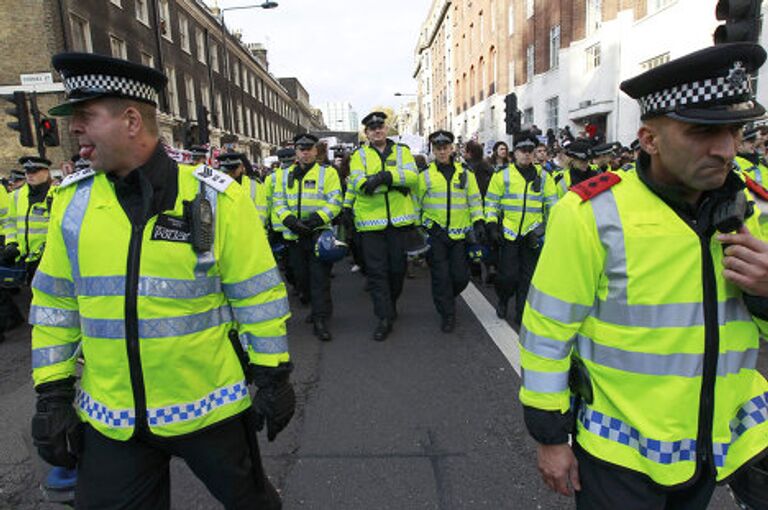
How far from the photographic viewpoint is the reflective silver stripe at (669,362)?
1.55m

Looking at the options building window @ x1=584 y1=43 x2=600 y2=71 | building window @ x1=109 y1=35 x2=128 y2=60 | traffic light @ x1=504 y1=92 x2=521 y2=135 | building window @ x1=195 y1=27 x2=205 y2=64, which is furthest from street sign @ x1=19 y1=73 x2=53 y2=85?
building window @ x1=584 y1=43 x2=600 y2=71

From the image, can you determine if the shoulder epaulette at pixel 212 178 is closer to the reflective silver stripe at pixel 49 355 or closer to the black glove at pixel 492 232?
the reflective silver stripe at pixel 49 355

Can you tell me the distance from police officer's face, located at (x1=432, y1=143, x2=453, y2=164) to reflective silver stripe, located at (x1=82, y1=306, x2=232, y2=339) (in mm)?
4363

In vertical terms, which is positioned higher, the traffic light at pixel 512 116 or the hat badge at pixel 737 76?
the traffic light at pixel 512 116

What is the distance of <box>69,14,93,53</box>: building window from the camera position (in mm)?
19469

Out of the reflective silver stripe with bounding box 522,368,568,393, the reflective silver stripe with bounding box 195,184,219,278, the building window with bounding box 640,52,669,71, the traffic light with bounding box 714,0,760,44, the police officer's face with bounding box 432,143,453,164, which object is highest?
the building window with bounding box 640,52,669,71

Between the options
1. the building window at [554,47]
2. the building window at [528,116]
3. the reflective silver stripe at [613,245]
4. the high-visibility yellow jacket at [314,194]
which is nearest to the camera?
the reflective silver stripe at [613,245]

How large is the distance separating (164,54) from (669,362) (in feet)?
99.3

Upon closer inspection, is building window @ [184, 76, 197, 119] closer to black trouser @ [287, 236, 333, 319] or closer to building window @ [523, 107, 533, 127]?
building window @ [523, 107, 533, 127]

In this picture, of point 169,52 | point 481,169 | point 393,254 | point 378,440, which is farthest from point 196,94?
point 378,440

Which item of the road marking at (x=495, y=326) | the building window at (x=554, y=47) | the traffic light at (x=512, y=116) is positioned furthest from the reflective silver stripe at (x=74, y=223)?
the building window at (x=554, y=47)

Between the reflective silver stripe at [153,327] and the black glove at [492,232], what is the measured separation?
4283 millimetres

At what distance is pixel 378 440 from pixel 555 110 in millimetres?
22804

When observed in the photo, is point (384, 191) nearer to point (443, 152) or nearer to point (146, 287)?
point (443, 152)
